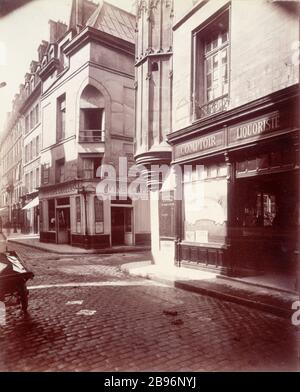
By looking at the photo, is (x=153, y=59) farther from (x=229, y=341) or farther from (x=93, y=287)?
(x=229, y=341)

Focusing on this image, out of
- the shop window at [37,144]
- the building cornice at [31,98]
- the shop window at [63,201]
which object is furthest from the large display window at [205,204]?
the shop window at [37,144]

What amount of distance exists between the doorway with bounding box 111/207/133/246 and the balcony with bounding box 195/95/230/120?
9.96 metres

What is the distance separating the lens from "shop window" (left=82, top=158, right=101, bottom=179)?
18.9m

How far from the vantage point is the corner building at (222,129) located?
7.80 metres

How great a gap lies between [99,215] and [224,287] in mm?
11488

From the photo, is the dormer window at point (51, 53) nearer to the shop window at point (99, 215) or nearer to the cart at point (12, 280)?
the shop window at point (99, 215)

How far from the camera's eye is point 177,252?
1104 centimetres

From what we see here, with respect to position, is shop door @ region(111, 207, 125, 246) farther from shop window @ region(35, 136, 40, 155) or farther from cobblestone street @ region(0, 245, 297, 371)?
cobblestone street @ region(0, 245, 297, 371)

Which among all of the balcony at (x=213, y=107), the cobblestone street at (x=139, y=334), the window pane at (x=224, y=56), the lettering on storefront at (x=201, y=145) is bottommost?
the cobblestone street at (x=139, y=334)

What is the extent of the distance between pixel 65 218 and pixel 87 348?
16.1 meters

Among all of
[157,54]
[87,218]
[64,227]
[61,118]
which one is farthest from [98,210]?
[157,54]

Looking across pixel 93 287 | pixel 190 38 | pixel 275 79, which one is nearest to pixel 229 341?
pixel 93 287

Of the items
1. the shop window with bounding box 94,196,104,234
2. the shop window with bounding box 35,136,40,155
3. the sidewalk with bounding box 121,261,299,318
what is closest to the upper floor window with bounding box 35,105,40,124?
the shop window with bounding box 35,136,40,155

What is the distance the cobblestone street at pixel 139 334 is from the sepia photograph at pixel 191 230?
0.09 ft
